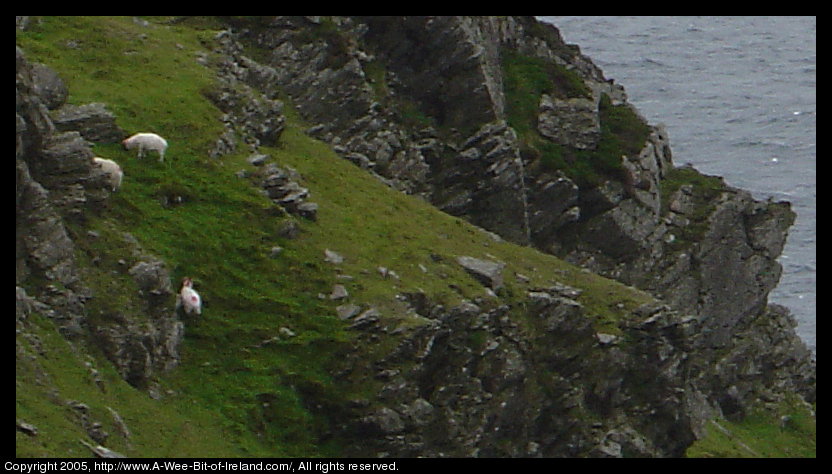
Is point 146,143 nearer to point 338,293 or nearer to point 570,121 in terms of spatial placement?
point 338,293

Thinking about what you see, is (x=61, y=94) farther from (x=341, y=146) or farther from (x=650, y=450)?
(x=650, y=450)

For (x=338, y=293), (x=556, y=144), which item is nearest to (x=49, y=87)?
(x=338, y=293)

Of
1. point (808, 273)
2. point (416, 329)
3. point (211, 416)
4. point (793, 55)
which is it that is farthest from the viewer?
point (793, 55)

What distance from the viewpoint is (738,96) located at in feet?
506

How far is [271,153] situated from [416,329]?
11.7 metres

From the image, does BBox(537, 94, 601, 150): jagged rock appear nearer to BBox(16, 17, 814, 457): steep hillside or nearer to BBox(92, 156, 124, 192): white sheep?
BBox(16, 17, 814, 457): steep hillside

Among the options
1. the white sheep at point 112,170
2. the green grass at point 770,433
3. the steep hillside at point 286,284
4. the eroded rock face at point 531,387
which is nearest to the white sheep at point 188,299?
the steep hillside at point 286,284

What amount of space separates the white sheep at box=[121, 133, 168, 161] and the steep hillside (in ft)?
1.00

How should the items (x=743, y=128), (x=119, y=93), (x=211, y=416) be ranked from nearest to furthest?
(x=211, y=416) → (x=119, y=93) → (x=743, y=128)

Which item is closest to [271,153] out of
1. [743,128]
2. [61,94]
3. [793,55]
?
[61,94]

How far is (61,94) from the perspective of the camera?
48406 mm

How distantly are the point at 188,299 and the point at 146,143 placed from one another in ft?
20.3

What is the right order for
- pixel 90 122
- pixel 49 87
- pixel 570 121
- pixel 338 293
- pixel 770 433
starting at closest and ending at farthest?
pixel 338 293 → pixel 49 87 → pixel 90 122 → pixel 570 121 → pixel 770 433
